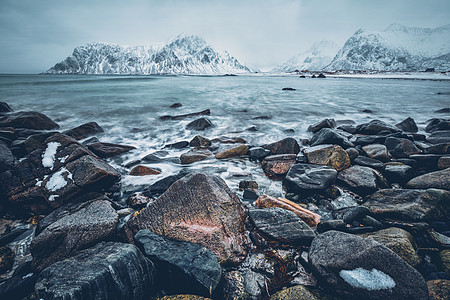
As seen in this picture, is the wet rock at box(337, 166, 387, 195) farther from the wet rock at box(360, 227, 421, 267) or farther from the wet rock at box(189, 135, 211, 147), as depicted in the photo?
the wet rock at box(189, 135, 211, 147)

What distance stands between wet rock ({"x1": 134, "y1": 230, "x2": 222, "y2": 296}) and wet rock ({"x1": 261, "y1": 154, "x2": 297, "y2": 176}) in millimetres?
3038

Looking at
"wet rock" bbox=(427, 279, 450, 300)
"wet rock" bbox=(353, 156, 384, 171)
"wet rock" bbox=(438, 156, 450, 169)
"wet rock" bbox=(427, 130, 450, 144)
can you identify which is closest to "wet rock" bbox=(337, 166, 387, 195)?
"wet rock" bbox=(353, 156, 384, 171)

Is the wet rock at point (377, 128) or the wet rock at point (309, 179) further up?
the wet rock at point (377, 128)

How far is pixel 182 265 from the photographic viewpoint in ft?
6.93

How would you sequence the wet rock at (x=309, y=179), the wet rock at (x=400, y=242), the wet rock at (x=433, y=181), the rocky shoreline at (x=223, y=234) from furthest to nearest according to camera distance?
the wet rock at (x=309, y=179), the wet rock at (x=433, y=181), the wet rock at (x=400, y=242), the rocky shoreline at (x=223, y=234)

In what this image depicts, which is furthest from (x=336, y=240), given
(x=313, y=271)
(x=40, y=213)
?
(x=40, y=213)

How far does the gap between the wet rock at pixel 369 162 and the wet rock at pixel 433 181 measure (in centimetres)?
77

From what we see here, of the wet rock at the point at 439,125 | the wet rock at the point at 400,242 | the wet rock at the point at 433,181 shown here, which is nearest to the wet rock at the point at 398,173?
the wet rock at the point at 433,181

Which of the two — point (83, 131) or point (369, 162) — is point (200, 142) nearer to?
point (369, 162)

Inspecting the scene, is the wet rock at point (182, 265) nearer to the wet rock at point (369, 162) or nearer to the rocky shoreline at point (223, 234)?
the rocky shoreline at point (223, 234)

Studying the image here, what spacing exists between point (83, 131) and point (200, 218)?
8.08m

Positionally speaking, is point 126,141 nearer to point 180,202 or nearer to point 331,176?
point 180,202

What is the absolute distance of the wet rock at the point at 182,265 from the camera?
202cm

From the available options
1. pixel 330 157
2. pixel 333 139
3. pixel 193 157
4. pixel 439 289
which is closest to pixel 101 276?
pixel 439 289
